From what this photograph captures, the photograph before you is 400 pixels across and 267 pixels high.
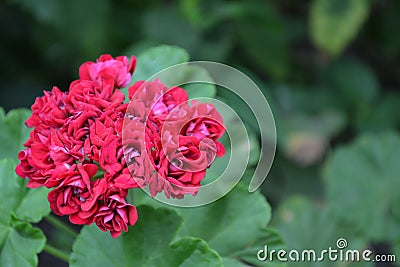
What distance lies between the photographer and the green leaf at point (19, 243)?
2.85 ft

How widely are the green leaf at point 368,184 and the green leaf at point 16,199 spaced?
85 cm

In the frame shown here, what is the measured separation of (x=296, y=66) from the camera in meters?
2.36

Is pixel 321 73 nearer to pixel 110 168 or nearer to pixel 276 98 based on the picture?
pixel 276 98

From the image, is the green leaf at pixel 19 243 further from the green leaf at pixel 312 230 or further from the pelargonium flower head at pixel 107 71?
the green leaf at pixel 312 230

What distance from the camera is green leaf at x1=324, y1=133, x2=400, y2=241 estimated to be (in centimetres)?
156

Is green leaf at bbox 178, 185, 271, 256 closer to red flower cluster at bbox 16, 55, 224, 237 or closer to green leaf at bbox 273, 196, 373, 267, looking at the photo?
red flower cluster at bbox 16, 55, 224, 237

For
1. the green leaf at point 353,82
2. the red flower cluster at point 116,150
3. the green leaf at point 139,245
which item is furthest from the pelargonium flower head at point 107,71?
the green leaf at point 353,82

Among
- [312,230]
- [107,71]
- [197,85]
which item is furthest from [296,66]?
[107,71]

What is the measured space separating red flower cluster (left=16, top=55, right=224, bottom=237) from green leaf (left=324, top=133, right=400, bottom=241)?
875mm

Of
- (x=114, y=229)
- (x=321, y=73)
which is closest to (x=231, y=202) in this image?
(x=114, y=229)

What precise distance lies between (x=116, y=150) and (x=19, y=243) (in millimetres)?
257

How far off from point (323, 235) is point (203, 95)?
0.58 metres

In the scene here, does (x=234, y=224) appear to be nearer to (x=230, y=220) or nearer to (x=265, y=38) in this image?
(x=230, y=220)

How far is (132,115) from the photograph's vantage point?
2.50 ft
